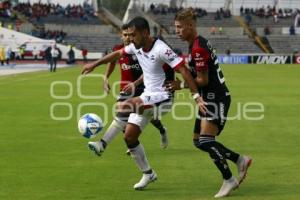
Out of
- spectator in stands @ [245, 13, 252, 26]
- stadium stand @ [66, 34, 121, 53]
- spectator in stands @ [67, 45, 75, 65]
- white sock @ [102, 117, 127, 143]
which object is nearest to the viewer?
white sock @ [102, 117, 127, 143]

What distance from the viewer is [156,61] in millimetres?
9578

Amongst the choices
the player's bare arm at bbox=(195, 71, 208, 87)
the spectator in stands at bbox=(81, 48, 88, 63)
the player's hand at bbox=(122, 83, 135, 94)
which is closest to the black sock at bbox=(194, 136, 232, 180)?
the player's bare arm at bbox=(195, 71, 208, 87)

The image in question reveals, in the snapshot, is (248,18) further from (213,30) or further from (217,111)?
(217,111)

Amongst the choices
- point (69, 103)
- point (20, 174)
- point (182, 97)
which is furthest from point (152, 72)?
point (182, 97)

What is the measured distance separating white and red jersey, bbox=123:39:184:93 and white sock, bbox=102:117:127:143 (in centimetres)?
166

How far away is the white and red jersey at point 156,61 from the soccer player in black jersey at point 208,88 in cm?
29

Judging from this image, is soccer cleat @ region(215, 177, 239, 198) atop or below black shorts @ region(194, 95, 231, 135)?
below

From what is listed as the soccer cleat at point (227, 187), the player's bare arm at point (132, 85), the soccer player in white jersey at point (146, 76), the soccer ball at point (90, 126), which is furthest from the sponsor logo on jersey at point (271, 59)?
the soccer cleat at point (227, 187)

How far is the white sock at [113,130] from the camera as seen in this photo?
36.5ft

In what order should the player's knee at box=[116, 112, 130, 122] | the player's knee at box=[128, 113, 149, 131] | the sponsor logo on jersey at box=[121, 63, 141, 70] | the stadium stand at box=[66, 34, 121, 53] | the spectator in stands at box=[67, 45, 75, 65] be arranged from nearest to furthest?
the player's knee at box=[128, 113, 149, 131]
the player's knee at box=[116, 112, 130, 122]
the sponsor logo on jersey at box=[121, 63, 141, 70]
the spectator in stands at box=[67, 45, 75, 65]
the stadium stand at box=[66, 34, 121, 53]

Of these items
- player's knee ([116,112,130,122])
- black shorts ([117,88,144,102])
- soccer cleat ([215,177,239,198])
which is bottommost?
soccer cleat ([215,177,239,198])

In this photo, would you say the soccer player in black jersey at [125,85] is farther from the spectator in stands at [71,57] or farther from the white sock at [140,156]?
the spectator in stands at [71,57]

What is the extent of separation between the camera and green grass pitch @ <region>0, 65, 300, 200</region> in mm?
9578

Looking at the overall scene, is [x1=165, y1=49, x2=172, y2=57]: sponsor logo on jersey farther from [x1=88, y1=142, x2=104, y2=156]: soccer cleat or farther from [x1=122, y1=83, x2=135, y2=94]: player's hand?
[x1=88, y1=142, x2=104, y2=156]: soccer cleat
